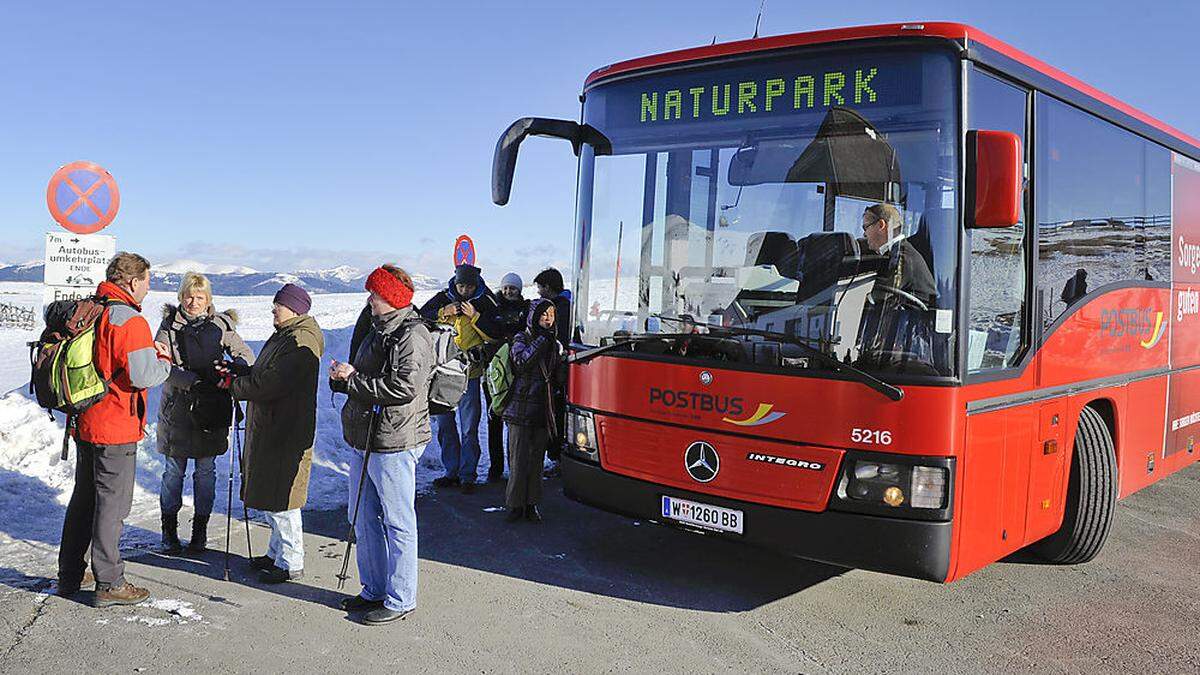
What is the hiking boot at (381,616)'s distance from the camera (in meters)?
5.09

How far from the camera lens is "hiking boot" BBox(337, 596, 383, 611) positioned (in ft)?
17.3

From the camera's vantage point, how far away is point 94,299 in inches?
207

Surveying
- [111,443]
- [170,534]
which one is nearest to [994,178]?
[111,443]

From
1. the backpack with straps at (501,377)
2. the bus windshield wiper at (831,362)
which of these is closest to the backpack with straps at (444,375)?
the bus windshield wiper at (831,362)

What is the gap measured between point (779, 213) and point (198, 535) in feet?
14.0

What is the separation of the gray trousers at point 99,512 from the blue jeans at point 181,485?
0.85 meters

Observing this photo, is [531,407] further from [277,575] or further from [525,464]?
[277,575]

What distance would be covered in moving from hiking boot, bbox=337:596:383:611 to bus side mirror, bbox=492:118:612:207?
247cm

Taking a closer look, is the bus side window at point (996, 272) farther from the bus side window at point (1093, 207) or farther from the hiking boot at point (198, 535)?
the hiking boot at point (198, 535)

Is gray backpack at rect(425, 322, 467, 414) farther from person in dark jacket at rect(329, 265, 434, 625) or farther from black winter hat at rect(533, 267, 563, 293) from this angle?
black winter hat at rect(533, 267, 563, 293)

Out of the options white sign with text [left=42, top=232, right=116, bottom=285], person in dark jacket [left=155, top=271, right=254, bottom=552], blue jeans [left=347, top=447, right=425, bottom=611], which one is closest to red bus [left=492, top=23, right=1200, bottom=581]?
blue jeans [left=347, top=447, right=425, bottom=611]

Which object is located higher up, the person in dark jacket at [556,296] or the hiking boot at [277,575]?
the person in dark jacket at [556,296]

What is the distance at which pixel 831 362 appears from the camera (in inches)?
192

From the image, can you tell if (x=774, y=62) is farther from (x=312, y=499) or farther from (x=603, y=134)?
(x=312, y=499)
